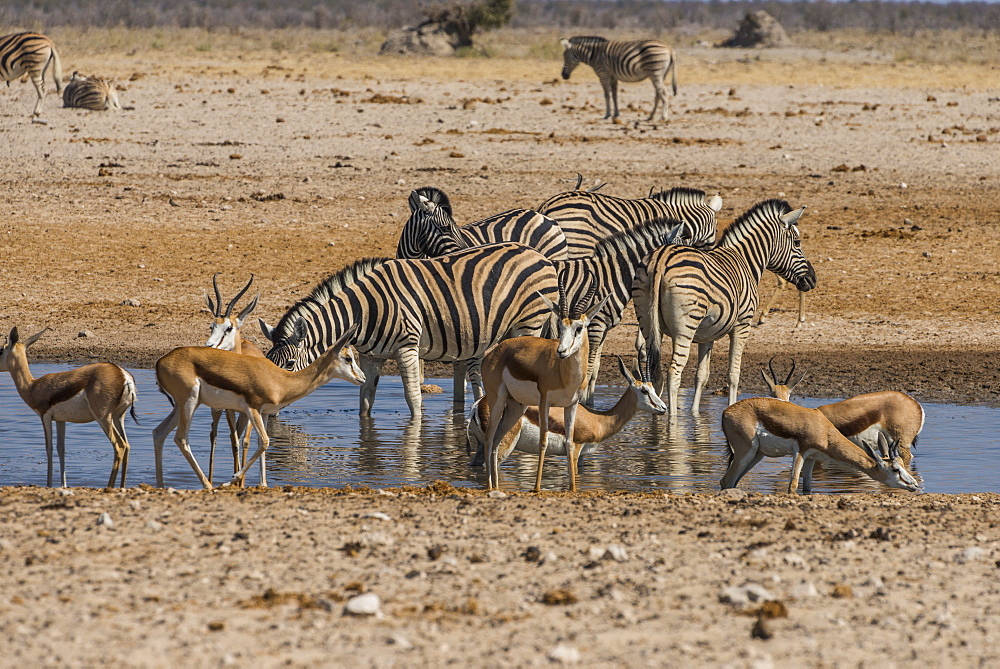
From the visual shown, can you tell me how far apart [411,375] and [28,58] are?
51.4 ft

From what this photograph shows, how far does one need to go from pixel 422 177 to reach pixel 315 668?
15289 mm

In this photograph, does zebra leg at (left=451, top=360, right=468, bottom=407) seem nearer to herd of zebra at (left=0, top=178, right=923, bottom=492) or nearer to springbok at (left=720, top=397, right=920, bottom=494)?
herd of zebra at (left=0, top=178, right=923, bottom=492)

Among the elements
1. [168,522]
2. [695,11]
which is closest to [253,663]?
[168,522]

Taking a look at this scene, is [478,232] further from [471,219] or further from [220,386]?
[220,386]

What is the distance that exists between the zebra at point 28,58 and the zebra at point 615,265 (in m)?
14.2

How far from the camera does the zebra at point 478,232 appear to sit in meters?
13.2

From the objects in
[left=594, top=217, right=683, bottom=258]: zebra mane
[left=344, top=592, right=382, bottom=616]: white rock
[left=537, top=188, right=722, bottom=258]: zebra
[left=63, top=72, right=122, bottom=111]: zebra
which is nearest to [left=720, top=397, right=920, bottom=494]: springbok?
[left=594, top=217, right=683, bottom=258]: zebra mane

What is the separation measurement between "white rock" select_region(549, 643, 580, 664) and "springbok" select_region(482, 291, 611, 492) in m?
3.58

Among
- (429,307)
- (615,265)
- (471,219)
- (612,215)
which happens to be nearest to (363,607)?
(429,307)

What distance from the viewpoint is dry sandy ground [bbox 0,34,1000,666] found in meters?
5.41

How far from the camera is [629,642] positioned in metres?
5.23

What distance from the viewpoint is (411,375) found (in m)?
11.2

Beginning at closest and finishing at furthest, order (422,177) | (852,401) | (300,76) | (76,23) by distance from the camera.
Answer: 1. (852,401)
2. (422,177)
3. (300,76)
4. (76,23)

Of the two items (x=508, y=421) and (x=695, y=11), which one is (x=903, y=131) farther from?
(x=695, y=11)
